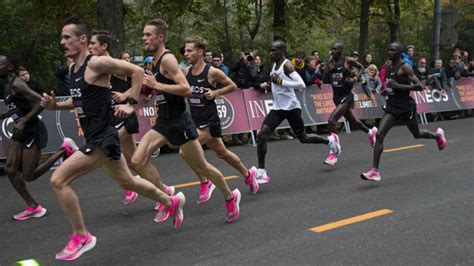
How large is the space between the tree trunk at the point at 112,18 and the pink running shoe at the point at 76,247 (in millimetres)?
8220

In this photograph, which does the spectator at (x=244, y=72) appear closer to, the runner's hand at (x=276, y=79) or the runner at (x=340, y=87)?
the runner at (x=340, y=87)

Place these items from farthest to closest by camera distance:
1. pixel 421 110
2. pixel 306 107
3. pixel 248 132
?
pixel 421 110
pixel 306 107
pixel 248 132

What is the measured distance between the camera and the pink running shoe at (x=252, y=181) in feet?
22.4

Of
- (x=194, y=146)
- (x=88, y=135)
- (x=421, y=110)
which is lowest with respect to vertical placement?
(x=421, y=110)

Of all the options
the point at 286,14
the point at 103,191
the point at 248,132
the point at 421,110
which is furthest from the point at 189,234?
the point at 286,14

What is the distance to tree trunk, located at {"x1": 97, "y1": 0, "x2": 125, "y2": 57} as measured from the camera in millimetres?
12164

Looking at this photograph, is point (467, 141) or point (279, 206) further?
point (467, 141)

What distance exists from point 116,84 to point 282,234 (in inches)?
101

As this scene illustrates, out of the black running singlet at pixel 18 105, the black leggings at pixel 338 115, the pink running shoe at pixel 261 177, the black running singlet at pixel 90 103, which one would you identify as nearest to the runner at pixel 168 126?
the black running singlet at pixel 90 103

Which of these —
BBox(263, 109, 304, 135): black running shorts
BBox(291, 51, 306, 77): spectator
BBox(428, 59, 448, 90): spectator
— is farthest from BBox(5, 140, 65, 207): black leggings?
BBox(428, 59, 448, 90): spectator

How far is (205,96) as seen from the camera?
237 inches

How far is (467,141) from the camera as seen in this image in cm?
1125

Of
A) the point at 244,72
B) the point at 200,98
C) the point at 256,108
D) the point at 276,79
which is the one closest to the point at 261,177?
the point at 276,79

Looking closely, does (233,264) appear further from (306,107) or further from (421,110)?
(421,110)
